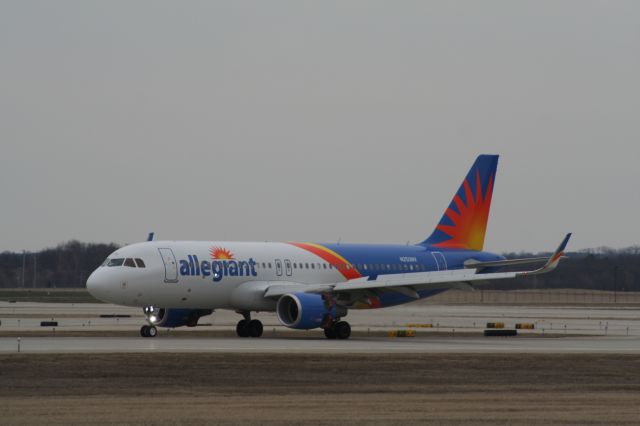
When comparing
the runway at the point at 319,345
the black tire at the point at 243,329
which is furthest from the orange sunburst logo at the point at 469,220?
the black tire at the point at 243,329

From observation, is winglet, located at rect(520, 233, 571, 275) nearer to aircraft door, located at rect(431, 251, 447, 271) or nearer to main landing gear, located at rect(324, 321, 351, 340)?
main landing gear, located at rect(324, 321, 351, 340)

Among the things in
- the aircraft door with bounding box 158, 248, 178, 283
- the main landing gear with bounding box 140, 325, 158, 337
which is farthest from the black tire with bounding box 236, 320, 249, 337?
the aircraft door with bounding box 158, 248, 178, 283

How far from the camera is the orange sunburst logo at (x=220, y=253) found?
5700cm

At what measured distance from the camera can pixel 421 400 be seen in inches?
1187

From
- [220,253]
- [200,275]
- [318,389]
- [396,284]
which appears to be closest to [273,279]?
[220,253]

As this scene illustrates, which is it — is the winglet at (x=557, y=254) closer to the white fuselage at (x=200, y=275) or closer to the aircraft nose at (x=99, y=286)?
the white fuselage at (x=200, y=275)

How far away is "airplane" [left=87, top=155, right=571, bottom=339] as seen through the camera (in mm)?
54688

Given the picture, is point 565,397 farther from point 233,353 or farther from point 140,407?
point 233,353

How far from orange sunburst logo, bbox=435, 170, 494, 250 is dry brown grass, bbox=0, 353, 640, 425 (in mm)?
24696

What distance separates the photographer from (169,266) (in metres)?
55.1

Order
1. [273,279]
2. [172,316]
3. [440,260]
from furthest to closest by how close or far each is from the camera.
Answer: [440,260] < [273,279] < [172,316]

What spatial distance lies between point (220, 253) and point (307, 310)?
5.27 metres

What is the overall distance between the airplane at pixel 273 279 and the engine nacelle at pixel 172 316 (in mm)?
45

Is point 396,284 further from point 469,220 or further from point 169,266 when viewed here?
point 469,220
